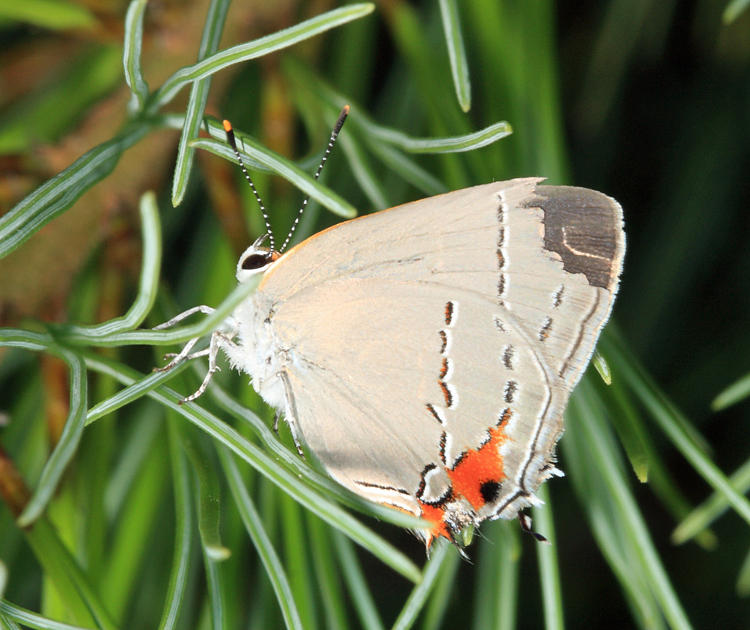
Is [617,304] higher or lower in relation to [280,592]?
higher

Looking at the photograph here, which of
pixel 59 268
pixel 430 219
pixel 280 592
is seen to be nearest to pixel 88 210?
pixel 59 268

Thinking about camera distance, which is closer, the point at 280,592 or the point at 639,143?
the point at 280,592

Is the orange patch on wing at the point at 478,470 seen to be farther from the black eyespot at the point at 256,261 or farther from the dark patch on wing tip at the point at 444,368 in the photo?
the black eyespot at the point at 256,261

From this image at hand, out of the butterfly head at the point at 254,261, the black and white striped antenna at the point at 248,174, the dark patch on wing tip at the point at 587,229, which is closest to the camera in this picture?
the black and white striped antenna at the point at 248,174

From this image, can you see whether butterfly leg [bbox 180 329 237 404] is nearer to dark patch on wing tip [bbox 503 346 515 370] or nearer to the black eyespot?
the black eyespot

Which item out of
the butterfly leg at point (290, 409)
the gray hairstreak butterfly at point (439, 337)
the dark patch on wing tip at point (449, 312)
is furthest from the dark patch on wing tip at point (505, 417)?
the butterfly leg at point (290, 409)

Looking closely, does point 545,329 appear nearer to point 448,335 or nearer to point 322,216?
point 448,335

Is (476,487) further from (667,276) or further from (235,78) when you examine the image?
(667,276)
